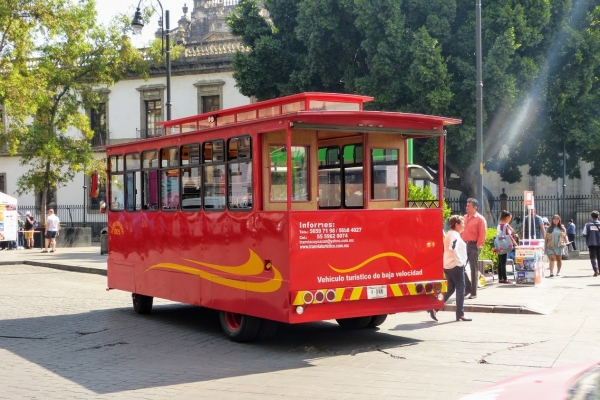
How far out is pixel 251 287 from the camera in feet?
36.2

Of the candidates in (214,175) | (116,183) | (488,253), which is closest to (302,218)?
(214,175)

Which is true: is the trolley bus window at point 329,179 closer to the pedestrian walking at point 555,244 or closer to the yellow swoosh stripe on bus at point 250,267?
the yellow swoosh stripe on bus at point 250,267

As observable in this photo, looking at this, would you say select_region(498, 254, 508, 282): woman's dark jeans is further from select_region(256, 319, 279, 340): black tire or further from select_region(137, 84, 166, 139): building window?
select_region(137, 84, 166, 139): building window

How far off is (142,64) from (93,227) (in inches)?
519

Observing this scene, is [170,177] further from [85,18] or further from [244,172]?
[85,18]

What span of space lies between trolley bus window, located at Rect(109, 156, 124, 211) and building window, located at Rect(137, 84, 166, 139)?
107 feet

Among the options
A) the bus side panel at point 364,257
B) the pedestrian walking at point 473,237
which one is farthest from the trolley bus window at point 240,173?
the pedestrian walking at point 473,237

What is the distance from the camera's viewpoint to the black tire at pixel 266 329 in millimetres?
11453

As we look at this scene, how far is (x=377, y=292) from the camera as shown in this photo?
10922 mm

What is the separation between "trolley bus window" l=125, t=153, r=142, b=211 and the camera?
14.3 metres

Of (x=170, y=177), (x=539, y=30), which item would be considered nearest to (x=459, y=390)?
(x=170, y=177)

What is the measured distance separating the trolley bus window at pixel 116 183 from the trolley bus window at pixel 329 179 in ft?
16.4

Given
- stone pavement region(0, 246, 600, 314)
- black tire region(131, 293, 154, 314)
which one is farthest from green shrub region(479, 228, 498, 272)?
black tire region(131, 293, 154, 314)

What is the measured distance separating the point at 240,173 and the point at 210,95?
1391 inches
